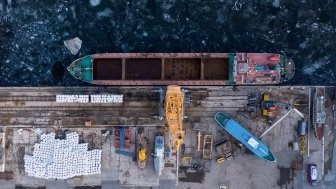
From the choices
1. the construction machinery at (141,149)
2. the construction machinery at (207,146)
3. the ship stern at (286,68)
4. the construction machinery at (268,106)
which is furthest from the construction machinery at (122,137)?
the ship stern at (286,68)

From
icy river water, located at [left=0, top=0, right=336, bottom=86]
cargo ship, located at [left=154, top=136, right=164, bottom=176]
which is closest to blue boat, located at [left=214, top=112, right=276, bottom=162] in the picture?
cargo ship, located at [left=154, top=136, right=164, bottom=176]

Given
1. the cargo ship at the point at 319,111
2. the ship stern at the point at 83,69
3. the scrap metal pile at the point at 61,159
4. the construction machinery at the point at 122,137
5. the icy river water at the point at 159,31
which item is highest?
the icy river water at the point at 159,31

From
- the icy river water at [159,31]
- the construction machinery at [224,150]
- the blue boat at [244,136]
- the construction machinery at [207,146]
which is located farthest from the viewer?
the icy river water at [159,31]

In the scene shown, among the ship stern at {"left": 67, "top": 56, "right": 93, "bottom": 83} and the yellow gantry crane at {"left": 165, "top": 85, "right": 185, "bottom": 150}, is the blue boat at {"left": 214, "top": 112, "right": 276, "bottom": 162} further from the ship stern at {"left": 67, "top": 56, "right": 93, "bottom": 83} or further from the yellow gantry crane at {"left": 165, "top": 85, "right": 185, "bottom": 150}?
the ship stern at {"left": 67, "top": 56, "right": 93, "bottom": 83}

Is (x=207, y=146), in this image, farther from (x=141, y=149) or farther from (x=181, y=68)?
(x=181, y=68)

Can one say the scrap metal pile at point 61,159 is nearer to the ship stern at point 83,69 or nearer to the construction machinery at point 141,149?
the construction machinery at point 141,149

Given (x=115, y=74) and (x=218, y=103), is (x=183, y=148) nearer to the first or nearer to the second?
(x=218, y=103)

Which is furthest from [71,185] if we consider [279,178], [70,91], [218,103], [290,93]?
[290,93]
